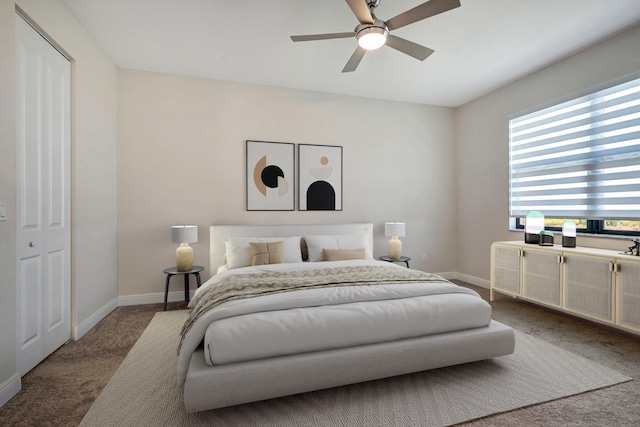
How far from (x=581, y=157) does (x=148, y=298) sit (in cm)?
519

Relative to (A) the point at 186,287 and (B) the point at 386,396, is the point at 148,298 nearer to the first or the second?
(A) the point at 186,287

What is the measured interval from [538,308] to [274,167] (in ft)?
12.0

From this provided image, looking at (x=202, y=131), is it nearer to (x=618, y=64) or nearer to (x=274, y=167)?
(x=274, y=167)

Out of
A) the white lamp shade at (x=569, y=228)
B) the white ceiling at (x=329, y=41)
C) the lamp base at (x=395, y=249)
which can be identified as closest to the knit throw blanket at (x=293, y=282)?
the lamp base at (x=395, y=249)

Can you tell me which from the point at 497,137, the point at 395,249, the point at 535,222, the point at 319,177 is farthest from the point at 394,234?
the point at 497,137

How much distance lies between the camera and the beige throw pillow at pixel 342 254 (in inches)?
146

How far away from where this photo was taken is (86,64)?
300cm

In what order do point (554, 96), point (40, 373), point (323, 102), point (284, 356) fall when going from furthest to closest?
point (323, 102) → point (554, 96) → point (40, 373) → point (284, 356)

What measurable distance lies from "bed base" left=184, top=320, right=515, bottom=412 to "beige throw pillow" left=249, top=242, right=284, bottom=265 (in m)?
1.61

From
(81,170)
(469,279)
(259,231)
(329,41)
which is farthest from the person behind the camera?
(469,279)

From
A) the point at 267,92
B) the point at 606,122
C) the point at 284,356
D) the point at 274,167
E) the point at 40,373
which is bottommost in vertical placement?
the point at 40,373

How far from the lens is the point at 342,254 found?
12.2ft

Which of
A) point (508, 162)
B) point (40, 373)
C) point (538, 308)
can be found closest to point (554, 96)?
point (508, 162)

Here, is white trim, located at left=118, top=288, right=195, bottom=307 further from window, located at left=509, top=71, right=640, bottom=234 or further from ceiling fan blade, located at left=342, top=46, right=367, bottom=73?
window, located at left=509, top=71, right=640, bottom=234
